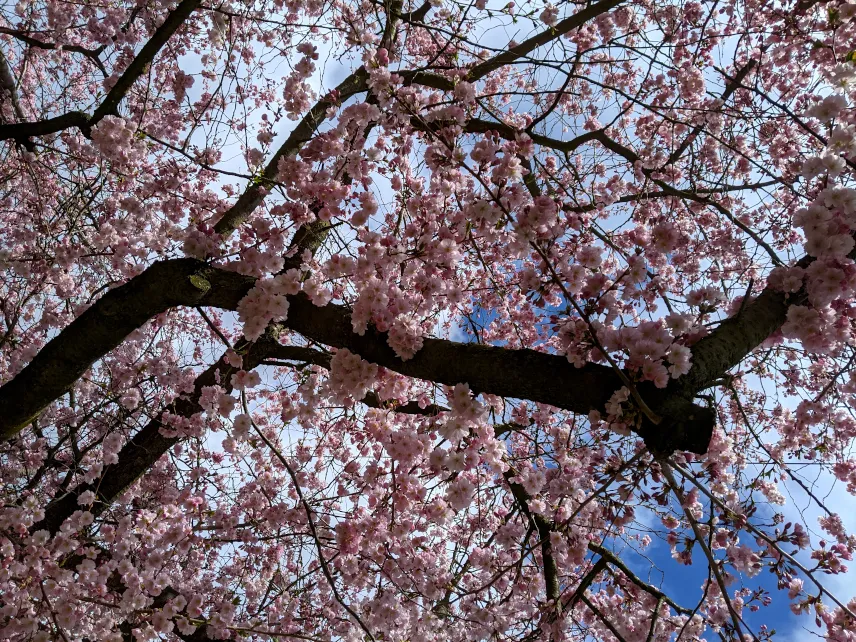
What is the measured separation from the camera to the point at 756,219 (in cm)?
506

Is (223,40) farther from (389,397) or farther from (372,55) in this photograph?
(389,397)

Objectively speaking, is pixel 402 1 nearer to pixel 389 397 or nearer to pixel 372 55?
pixel 372 55

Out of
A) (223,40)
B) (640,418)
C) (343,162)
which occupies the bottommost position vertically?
(640,418)

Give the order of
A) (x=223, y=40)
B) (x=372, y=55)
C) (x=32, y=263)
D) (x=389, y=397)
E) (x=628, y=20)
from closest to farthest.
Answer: (x=389, y=397)
(x=372, y=55)
(x=223, y=40)
(x=32, y=263)
(x=628, y=20)

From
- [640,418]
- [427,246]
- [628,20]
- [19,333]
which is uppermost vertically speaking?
[628,20]

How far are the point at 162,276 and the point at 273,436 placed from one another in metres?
3.07

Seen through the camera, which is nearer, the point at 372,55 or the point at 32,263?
the point at 372,55

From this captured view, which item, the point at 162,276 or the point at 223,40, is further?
the point at 223,40

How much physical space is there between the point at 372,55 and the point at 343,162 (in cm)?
63

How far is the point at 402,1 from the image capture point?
15.8 ft

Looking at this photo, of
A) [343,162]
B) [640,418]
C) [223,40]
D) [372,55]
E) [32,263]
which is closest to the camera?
[640,418]

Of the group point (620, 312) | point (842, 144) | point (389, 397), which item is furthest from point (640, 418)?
point (842, 144)

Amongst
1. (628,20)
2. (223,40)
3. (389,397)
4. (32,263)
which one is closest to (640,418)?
(389,397)

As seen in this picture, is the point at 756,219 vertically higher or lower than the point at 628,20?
lower
